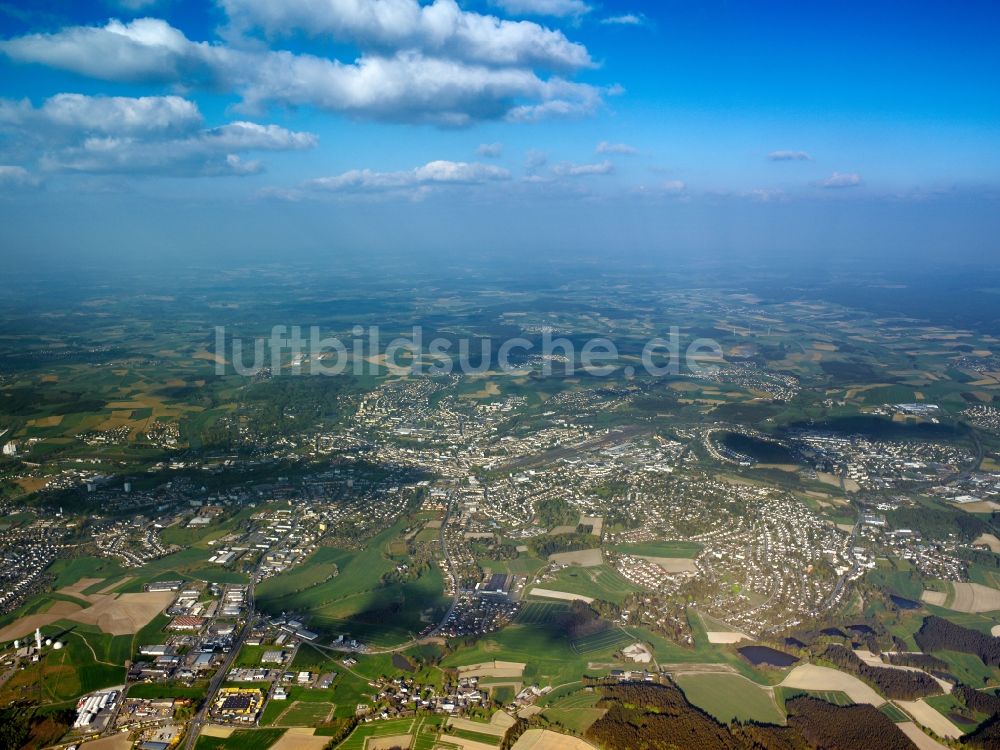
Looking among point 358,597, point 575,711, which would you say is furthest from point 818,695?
point 358,597

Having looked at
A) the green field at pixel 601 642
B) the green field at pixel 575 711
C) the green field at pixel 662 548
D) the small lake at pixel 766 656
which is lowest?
the green field at pixel 575 711

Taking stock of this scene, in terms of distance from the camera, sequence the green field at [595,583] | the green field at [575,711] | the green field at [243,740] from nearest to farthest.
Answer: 1. the green field at [243,740]
2. the green field at [575,711]
3. the green field at [595,583]

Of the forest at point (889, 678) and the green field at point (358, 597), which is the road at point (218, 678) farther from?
the forest at point (889, 678)

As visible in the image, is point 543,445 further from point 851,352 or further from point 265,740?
point 851,352

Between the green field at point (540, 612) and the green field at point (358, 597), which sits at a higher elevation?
the green field at point (540, 612)

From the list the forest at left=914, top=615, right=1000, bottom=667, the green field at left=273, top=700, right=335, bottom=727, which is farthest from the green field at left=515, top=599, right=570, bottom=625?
the forest at left=914, top=615, right=1000, bottom=667

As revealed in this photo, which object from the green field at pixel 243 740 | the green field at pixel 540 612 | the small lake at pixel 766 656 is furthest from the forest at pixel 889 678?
the green field at pixel 243 740

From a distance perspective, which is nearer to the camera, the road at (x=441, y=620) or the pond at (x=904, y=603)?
the road at (x=441, y=620)
